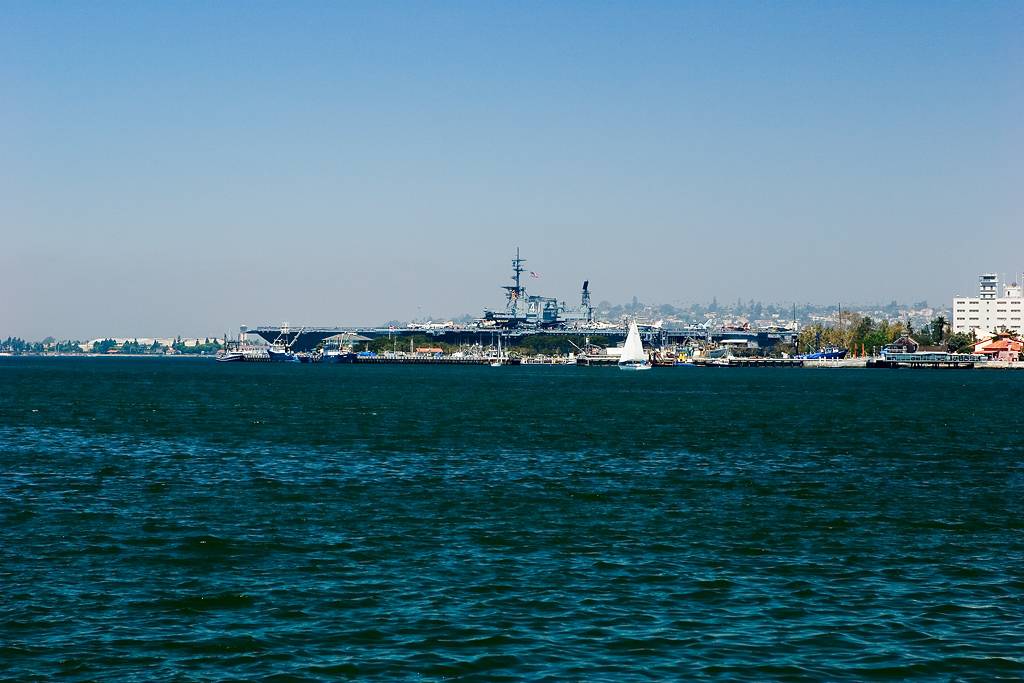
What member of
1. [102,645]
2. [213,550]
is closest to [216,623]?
[102,645]

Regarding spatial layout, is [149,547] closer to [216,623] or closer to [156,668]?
[216,623]

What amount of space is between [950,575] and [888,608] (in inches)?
145

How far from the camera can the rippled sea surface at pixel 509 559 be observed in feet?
→ 59.2

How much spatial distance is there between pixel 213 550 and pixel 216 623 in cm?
678

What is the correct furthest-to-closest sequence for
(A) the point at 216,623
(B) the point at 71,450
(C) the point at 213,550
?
1. (B) the point at 71,450
2. (C) the point at 213,550
3. (A) the point at 216,623

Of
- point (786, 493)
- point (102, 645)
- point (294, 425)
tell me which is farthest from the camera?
point (294, 425)

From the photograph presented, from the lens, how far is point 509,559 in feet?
83.6

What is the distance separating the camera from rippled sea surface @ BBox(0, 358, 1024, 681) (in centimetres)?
1803

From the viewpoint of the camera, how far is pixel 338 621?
1992 centimetres

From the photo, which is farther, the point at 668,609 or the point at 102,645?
the point at 668,609

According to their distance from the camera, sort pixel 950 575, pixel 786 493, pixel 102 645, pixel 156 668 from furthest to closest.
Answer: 1. pixel 786 493
2. pixel 950 575
3. pixel 102 645
4. pixel 156 668

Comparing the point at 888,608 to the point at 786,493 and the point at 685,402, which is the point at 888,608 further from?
the point at 685,402

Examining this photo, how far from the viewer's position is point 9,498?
113 feet

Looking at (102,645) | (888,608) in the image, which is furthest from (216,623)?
(888,608)
